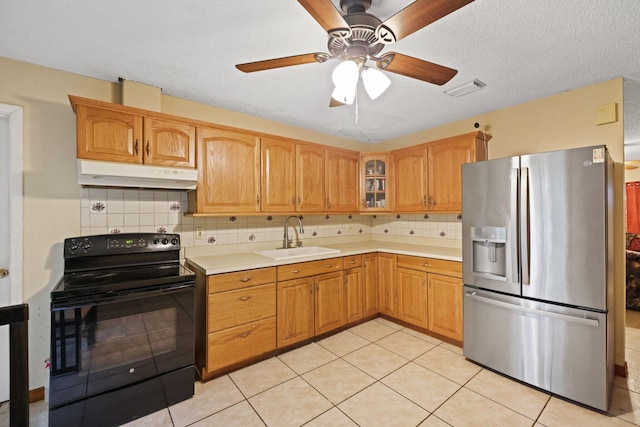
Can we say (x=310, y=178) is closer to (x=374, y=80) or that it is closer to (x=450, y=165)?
(x=450, y=165)

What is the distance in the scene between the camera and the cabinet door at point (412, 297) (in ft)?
9.70

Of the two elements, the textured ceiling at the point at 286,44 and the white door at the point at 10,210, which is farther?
the white door at the point at 10,210

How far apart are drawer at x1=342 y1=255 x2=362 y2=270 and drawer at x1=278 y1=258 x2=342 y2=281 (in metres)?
0.07

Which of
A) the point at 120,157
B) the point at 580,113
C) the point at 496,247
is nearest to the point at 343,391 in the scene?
the point at 496,247

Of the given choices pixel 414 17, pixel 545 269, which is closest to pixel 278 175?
pixel 414 17

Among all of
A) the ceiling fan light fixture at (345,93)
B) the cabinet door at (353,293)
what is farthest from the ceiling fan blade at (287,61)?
the cabinet door at (353,293)

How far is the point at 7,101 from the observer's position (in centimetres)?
190

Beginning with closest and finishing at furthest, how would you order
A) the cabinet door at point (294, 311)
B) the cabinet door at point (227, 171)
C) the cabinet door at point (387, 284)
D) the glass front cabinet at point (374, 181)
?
the cabinet door at point (227, 171)
the cabinet door at point (294, 311)
the cabinet door at point (387, 284)
the glass front cabinet at point (374, 181)

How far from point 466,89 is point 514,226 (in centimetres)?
118

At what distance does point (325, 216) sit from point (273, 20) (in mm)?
2453

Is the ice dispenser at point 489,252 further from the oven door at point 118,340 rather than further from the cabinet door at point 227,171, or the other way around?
the oven door at point 118,340

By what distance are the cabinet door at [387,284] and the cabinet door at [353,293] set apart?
11.5 inches

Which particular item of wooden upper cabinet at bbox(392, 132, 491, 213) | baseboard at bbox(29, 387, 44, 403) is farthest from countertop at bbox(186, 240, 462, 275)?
baseboard at bbox(29, 387, 44, 403)

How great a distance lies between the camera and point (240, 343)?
91.3 inches
